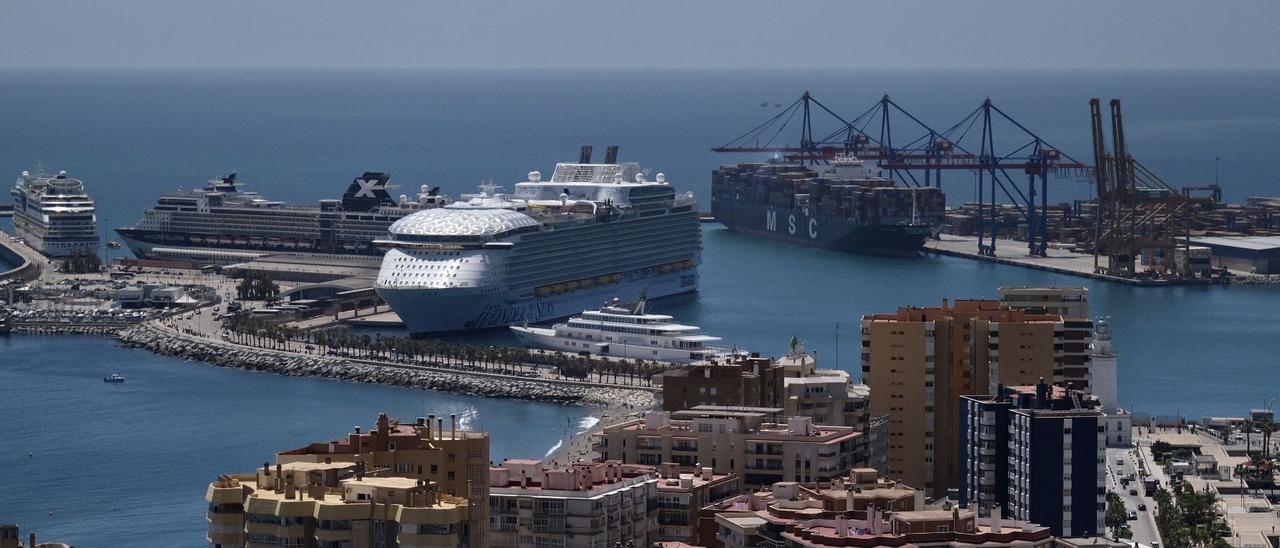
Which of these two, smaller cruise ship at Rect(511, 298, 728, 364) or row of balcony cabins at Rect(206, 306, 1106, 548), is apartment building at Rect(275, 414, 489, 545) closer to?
row of balcony cabins at Rect(206, 306, 1106, 548)

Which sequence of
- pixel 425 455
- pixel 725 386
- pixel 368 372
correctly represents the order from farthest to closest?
1. pixel 368 372
2. pixel 725 386
3. pixel 425 455

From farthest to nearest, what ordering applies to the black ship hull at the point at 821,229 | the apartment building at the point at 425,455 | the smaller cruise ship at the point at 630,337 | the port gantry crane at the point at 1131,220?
the black ship hull at the point at 821,229 → the port gantry crane at the point at 1131,220 → the smaller cruise ship at the point at 630,337 → the apartment building at the point at 425,455

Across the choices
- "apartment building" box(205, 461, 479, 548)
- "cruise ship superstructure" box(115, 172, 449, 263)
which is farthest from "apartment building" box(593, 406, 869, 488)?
"cruise ship superstructure" box(115, 172, 449, 263)

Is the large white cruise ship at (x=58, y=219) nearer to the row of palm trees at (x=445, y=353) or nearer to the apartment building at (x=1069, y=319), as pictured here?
the row of palm trees at (x=445, y=353)

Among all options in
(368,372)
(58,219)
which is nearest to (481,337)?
(368,372)

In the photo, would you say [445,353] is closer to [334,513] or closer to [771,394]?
[771,394]

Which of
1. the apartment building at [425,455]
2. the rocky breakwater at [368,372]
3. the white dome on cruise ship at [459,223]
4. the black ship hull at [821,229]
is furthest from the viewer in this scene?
the black ship hull at [821,229]

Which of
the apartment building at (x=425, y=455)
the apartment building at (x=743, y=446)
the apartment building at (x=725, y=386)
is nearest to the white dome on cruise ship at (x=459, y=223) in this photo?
the apartment building at (x=725, y=386)
